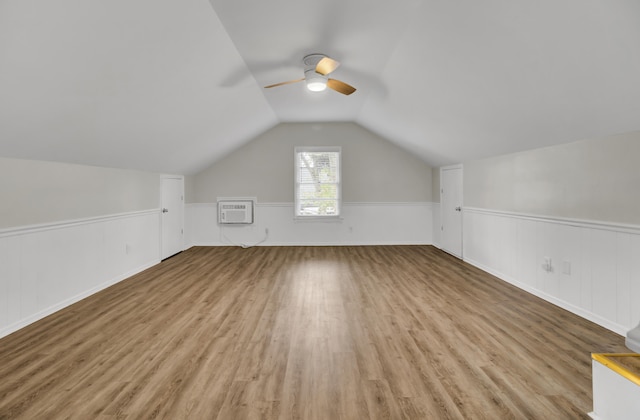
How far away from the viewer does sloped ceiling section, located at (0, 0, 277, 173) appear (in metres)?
1.84

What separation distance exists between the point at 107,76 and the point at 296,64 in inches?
74.3

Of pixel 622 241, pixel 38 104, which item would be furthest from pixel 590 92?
pixel 38 104

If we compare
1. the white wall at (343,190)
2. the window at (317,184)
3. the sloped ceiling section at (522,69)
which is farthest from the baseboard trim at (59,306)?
the sloped ceiling section at (522,69)

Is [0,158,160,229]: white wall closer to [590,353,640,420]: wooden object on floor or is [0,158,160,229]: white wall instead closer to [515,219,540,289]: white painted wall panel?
[590,353,640,420]: wooden object on floor

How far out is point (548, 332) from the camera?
2.63 metres

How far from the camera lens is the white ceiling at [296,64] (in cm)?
189

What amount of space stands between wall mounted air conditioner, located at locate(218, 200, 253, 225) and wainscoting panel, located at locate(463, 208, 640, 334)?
4.47 metres

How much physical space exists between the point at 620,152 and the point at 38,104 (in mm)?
4351

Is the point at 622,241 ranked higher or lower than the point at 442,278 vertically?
higher

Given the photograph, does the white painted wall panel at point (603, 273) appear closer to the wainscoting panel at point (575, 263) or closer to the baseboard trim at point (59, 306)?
the wainscoting panel at point (575, 263)

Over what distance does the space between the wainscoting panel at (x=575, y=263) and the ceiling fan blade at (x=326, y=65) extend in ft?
8.71

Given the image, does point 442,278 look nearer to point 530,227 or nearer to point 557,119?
point 530,227

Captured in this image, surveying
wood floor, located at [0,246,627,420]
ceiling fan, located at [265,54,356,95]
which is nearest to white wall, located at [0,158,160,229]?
wood floor, located at [0,246,627,420]

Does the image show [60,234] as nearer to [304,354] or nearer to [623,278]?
[304,354]
